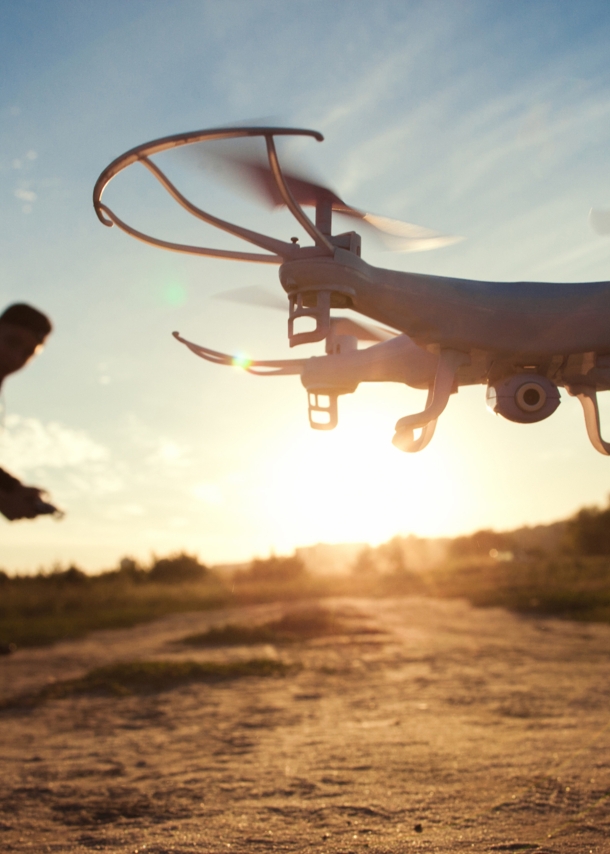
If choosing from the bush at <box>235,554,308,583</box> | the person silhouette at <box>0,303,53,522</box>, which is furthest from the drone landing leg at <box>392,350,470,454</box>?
the bush at <box>235,554,308,583</box>

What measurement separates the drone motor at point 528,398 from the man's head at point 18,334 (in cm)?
194

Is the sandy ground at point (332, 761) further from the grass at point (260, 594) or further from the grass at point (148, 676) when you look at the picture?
the grass at point (260, 594)

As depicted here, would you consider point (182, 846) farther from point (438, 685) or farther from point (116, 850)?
point (438, 685)

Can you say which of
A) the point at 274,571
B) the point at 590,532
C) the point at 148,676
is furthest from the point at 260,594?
the point at 590,532

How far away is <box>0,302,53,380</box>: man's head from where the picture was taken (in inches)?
73.6

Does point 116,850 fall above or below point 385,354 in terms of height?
below

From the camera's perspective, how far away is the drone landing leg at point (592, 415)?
10.4ft

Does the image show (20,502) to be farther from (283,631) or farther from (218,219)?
(283,631)

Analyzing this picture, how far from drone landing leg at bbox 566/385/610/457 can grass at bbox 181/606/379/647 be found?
1378cm

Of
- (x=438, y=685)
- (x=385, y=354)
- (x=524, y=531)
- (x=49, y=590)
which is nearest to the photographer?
(x=385, y=354)

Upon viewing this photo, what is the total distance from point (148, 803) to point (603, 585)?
22.5 meters

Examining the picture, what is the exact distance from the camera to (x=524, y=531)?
66812mm

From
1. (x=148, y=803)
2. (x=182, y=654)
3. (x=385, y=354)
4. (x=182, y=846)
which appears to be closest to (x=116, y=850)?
(x=182, y=846)

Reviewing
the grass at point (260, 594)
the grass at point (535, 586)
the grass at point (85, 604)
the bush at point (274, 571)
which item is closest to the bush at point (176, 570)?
the grass at point (260, 594)
